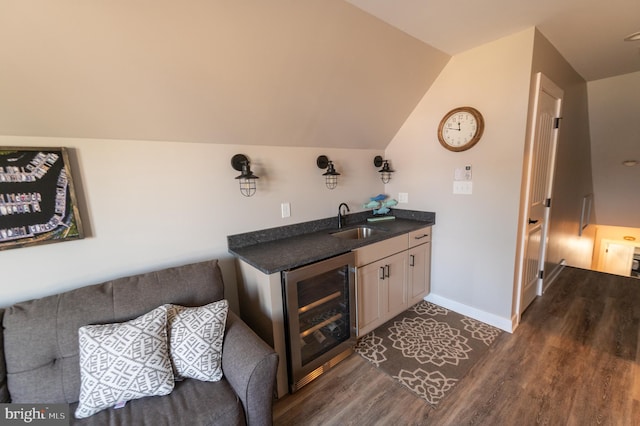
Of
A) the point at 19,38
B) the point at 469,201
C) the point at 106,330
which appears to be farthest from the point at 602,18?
the point at 106,330

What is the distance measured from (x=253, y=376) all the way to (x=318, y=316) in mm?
801

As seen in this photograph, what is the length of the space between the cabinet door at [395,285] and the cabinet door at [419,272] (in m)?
0.10

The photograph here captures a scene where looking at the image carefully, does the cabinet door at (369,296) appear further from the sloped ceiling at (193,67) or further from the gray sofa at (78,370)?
the sloped ceiling at (193,67)

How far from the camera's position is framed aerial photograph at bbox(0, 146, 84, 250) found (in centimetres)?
126

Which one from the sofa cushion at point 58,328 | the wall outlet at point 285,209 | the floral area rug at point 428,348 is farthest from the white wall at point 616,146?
the sofa cushion at point 58,328

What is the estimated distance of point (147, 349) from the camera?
1.15 m

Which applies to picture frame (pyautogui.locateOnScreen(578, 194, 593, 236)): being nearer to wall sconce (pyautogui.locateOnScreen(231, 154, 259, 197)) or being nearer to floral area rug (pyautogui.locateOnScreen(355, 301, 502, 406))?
floral area rug (pyautogui.locateOnScreen(355, 301, 502, 406))

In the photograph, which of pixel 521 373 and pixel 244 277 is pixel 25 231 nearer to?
pixel 244 277

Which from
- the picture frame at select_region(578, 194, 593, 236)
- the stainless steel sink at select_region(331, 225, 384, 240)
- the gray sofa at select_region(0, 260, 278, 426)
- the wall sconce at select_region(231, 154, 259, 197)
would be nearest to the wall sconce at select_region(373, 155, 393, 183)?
the stainless steel sink at select_region(331, 225, 384, 240)

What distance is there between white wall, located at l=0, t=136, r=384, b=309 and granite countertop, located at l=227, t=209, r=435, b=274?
9 cm

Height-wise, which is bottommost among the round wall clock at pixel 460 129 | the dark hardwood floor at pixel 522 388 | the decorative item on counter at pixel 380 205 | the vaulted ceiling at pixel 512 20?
Answer: the dark hardwood floor at pixel 522 388

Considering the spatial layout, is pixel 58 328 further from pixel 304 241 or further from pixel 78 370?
pixel 304 241

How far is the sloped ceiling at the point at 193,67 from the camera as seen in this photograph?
1.10 meters

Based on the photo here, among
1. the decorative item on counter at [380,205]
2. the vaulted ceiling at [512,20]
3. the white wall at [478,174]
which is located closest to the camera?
the vaulted ceiling at [512,20]
